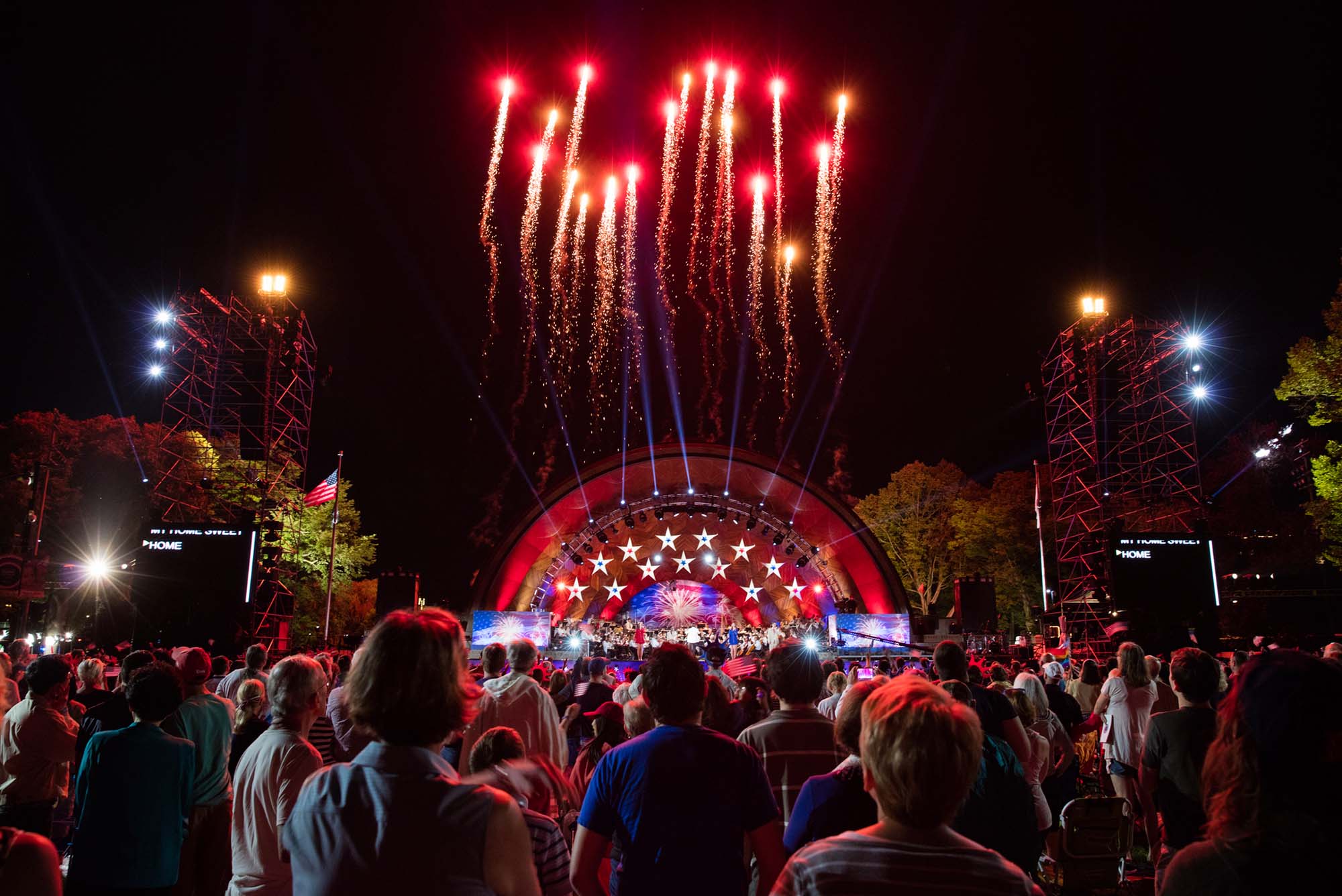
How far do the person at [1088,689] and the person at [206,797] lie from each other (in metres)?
9.41

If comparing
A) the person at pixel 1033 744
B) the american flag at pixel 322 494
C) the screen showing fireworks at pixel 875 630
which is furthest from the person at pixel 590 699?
the american flag at pixel 322 494

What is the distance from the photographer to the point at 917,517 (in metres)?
51.7

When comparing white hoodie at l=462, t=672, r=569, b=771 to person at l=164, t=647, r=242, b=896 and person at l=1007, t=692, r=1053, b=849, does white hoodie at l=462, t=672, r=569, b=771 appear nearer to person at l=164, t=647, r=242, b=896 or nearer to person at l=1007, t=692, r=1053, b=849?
person at l=164, t=647, r=242, b=896

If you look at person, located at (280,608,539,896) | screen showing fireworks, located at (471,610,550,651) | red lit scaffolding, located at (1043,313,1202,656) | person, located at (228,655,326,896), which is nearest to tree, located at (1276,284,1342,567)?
red lit scaffolding, located at (1043,313,1202,656)

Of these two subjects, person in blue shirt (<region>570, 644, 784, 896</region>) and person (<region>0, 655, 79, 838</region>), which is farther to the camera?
person (<region>0, 655, 79, 838</region>)

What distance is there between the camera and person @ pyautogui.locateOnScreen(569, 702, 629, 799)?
5.84 m

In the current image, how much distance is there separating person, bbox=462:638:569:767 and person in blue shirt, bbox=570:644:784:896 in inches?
102

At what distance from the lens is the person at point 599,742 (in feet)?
19.1

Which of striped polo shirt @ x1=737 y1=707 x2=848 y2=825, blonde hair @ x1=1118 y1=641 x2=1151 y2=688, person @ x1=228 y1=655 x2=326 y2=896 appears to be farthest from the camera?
blonde hair @ x1=1118 y1=641 x2=1151 y2=688

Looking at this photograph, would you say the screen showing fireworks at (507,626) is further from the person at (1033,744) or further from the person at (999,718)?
the person at (999,718)

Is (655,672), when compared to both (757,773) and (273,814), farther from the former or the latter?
(273,814)

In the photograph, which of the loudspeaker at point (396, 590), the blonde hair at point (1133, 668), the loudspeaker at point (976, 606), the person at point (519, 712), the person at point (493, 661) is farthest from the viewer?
the loudspeaker at point (976, 606)

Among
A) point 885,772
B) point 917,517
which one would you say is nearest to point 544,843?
point 885,772

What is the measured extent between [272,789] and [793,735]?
2518 mm
